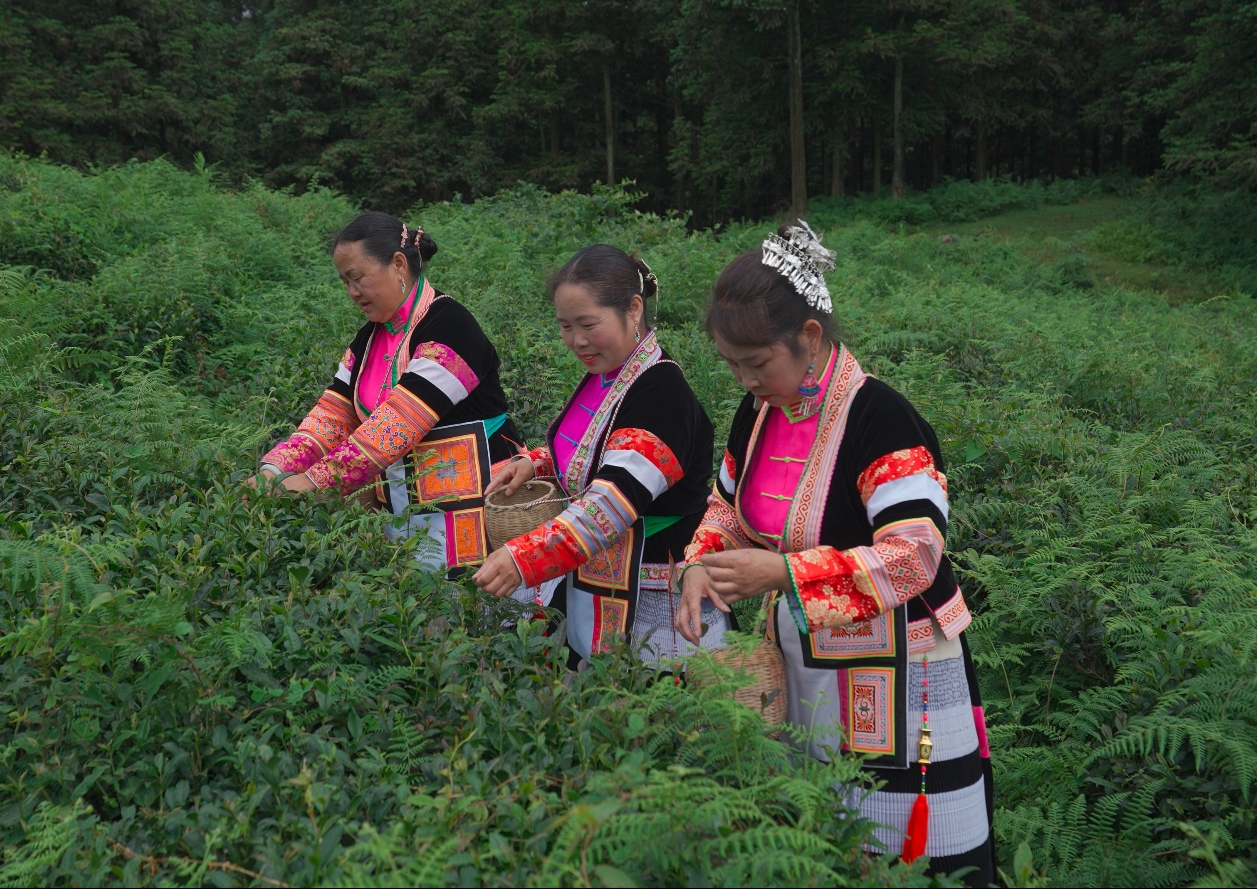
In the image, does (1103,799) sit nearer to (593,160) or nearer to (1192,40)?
(1192,40)

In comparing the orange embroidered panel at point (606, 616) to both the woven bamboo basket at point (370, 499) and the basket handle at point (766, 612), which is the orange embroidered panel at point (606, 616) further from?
the woven bamboo basket at point (370, 499)

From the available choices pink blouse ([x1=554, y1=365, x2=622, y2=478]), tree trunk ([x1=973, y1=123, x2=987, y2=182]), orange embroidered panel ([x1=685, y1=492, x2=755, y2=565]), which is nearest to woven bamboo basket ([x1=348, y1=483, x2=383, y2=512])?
pink blouse ([x1=554, y1=365, x2=622, y2=478])

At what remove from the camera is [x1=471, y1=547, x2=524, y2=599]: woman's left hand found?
9.62 ft

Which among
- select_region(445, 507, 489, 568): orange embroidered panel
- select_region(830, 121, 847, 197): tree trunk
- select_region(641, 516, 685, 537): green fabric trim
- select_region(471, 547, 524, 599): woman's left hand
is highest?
select_region(830, 121, 847, 197): tree trunk

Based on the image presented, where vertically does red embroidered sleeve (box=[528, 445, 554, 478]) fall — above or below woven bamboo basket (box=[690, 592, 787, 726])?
above

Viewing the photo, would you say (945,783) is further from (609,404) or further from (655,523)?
(609,404)

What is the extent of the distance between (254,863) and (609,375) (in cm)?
189

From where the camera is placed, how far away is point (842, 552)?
238 cm

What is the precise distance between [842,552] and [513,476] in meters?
1.59

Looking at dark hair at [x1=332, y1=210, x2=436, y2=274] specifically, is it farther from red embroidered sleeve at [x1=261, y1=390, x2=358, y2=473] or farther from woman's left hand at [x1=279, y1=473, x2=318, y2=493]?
woman's left hand at [x1=279, y1=473, x2=318, y2=493]

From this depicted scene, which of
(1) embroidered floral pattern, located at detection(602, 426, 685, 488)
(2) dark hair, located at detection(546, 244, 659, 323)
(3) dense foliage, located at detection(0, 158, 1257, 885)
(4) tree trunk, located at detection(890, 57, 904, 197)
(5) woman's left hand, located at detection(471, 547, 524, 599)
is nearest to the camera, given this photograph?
(3) dense foliage, located at detection(0, 158, 1257, 885)

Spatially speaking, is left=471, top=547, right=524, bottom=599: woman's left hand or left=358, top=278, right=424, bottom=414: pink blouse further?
left=358, top=278, right=424, bottom=414: pink blouse

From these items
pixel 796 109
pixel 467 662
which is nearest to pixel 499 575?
pixel 467 662

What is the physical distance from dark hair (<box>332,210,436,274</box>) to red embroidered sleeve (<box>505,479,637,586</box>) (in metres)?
1.51
